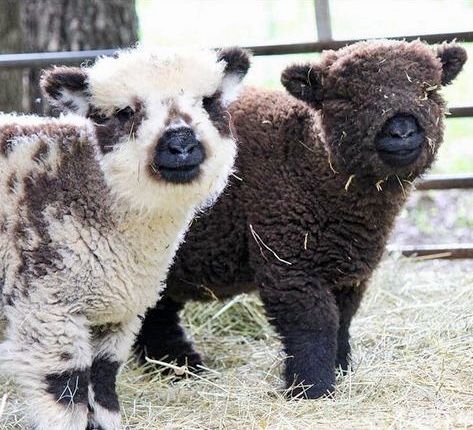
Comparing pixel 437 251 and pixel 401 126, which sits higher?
pixel 401 126

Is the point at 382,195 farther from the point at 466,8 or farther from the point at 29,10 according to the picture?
the point at 466,8

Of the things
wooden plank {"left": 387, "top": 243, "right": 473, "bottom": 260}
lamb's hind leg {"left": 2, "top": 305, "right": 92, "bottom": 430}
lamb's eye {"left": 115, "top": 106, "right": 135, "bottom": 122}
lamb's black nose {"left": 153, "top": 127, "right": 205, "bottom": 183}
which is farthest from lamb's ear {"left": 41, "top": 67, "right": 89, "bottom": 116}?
wooden plank {"left": 387, "top": 243, "right": 473, "bottom": 260}

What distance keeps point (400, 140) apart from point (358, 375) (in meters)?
1.42

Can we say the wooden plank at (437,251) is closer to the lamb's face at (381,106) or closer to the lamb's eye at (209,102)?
the lamb's face at (381,106)

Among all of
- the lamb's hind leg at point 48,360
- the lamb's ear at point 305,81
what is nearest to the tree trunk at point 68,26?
the lamb's ear at point 305,81

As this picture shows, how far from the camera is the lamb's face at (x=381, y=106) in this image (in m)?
5.18

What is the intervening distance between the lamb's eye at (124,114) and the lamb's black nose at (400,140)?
137 cm

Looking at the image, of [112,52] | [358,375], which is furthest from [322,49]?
[358,375]

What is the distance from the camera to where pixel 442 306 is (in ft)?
22.7

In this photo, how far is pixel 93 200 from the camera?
471 centimetres

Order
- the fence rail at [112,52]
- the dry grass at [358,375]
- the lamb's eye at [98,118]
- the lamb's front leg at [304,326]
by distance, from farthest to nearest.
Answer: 1. the fence rail at [112,52]
2. the lamb's front leg at [304,326]
3. the dry grass at [358,375]
4. the lamb's eye at [98,118]

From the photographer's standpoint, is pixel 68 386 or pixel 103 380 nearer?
pixel 68 386

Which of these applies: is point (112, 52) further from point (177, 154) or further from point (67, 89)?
point (177, 154)

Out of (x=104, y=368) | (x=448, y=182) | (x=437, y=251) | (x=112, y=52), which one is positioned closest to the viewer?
(x=104, y=368)
